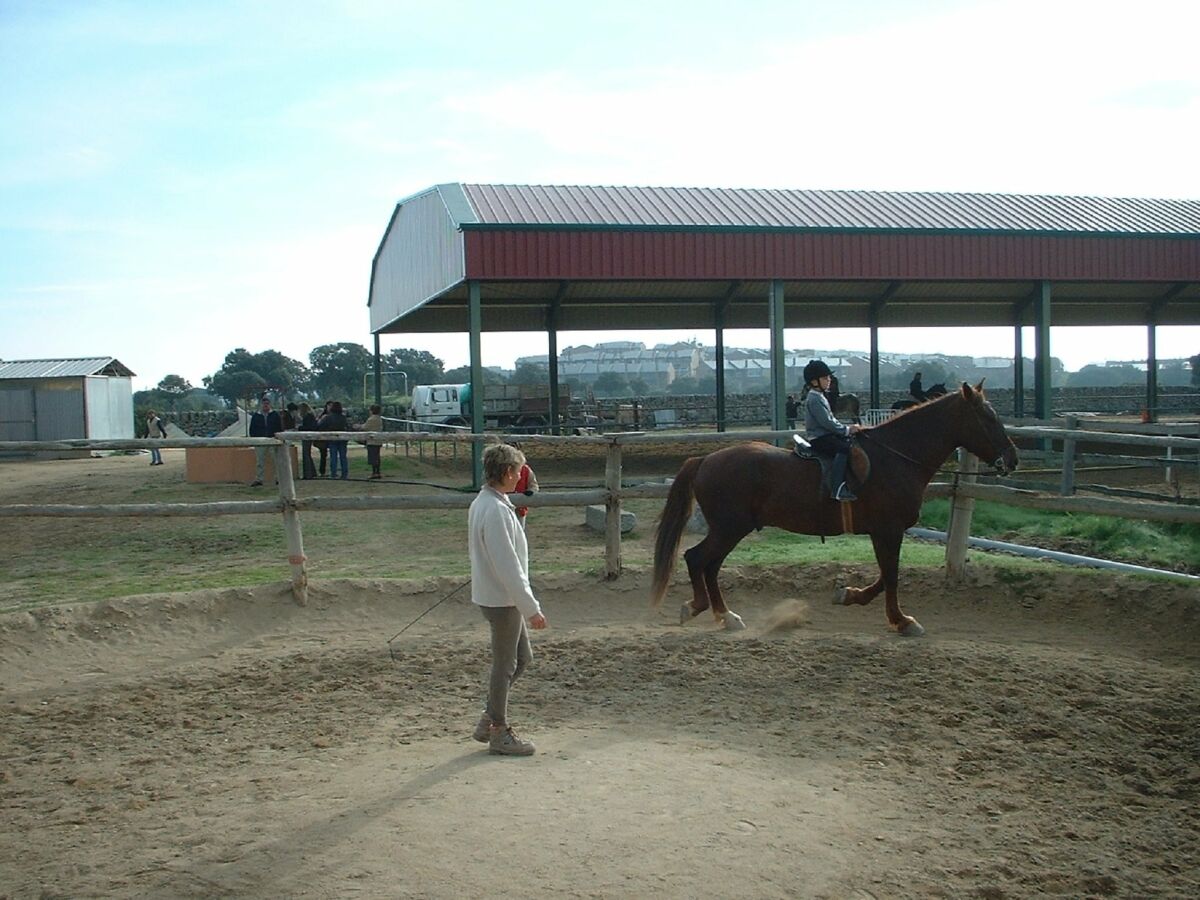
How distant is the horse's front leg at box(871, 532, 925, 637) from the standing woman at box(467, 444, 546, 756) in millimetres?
3344

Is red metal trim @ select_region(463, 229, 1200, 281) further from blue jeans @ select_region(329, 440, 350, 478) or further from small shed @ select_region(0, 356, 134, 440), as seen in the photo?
small shed @ select_region(0, 356, 134, 440)

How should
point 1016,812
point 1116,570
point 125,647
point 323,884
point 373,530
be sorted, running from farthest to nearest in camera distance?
point 373,530, point 1116,570, point 125,647, point 1016,812, point 323,884

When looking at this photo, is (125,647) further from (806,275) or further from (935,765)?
(806,275)

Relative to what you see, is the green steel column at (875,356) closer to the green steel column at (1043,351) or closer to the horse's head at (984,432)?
the green steel column at (1043,351)

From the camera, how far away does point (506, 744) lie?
495 cm

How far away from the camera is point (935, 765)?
4.81m

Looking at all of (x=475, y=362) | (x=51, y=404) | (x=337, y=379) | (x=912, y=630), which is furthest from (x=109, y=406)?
(x=337, y=379)

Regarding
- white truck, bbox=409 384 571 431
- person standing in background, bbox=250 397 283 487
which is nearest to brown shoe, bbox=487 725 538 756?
person standing in background, bbox=250 397 283 487

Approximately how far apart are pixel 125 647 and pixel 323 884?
4.57m

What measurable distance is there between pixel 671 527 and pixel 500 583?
9.69 ft

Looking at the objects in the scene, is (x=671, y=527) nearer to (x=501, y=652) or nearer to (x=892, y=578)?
(x=892, y=578)

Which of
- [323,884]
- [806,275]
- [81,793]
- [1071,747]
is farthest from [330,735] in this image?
[806,275]

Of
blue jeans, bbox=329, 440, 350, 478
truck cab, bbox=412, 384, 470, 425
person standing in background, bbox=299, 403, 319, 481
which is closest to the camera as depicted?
blue jeans, bbox=329, 440, 350, 478

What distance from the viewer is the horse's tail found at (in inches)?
297
